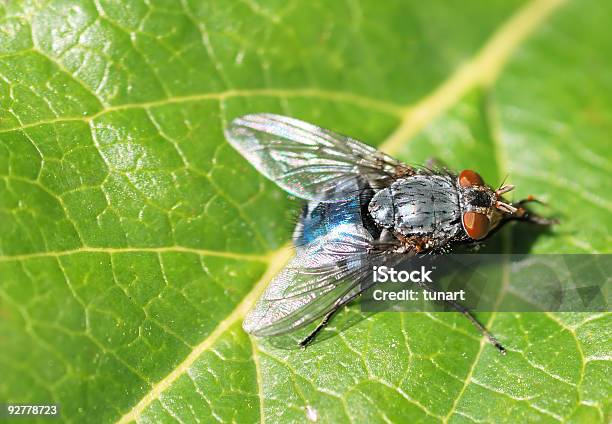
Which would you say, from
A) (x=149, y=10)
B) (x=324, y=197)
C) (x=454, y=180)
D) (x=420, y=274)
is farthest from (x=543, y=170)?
(x=149, y=10)

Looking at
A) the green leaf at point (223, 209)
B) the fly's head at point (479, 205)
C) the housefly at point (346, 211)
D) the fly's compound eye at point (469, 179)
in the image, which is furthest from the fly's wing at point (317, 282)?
the fly's compound eye at point (469, 179)

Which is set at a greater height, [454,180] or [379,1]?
[379,1]

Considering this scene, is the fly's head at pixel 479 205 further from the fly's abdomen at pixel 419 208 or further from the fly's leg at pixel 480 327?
the fly's leg at pixel 480 327

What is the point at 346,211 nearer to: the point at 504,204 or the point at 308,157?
the point at 308,157

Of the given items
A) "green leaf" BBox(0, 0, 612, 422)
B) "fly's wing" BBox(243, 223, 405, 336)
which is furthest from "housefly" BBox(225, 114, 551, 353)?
"green leaf" BBox(0, 0, 612, 422)

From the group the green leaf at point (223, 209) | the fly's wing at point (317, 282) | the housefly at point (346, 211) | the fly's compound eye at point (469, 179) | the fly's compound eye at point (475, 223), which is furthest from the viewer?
Result: the fly's compound eye at point (469, 179)

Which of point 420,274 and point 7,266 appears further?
point 420,274

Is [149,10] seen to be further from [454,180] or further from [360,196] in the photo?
[454,180]
